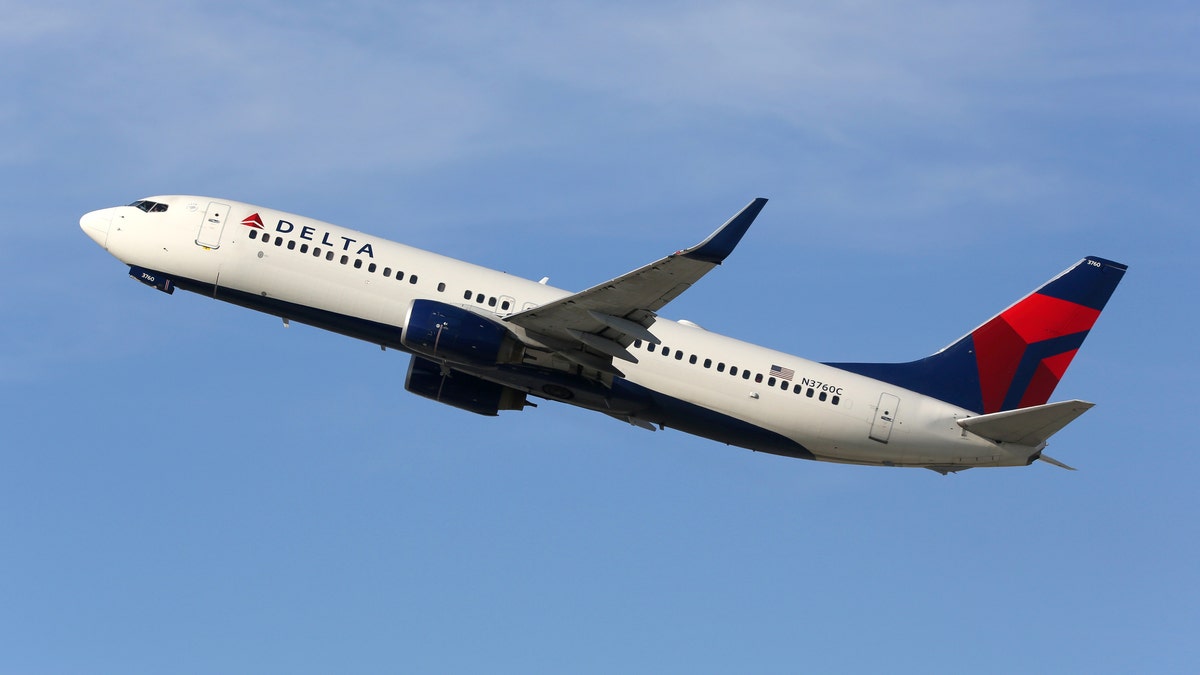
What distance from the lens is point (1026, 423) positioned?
160 ft

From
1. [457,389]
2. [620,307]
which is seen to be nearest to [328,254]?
[457,389]

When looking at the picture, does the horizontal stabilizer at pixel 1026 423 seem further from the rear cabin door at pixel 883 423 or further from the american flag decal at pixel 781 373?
the american flag decal at pixel 781 373

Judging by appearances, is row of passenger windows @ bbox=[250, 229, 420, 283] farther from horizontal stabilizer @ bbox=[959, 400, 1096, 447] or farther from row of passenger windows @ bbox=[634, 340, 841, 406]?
horizontal stabilizer @ bbox=[959, 400, 1096, 447]

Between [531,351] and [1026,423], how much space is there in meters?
18.0

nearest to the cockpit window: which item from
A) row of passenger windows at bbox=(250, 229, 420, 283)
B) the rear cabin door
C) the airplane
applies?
the airplane

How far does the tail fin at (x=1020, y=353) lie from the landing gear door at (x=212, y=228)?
24094mm

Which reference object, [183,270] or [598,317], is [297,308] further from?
[598,317]

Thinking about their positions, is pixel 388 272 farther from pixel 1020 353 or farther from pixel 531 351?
pixel 1020 353

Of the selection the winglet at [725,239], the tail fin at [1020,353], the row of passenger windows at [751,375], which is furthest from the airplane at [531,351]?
the winglet at [725,239]

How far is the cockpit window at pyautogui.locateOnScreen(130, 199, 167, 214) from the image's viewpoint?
2013 inches

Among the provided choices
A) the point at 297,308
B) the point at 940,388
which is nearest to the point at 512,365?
the point at 297,308

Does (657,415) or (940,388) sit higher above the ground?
(940,388)

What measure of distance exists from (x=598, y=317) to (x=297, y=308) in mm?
11606

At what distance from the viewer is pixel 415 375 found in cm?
5228
